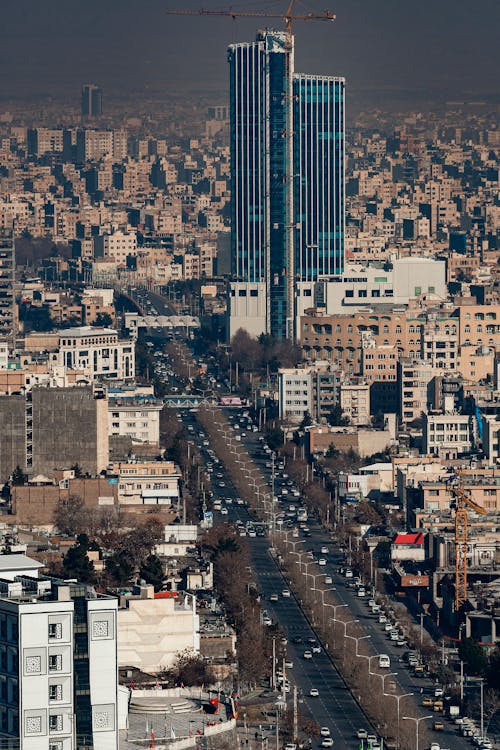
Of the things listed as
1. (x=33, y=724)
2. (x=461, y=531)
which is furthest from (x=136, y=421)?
(x=33, y=724)

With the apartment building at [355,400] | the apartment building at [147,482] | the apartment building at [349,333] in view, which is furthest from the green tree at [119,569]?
the apartment building at [349,333]

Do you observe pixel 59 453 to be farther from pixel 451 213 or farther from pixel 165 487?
pixel 451 213

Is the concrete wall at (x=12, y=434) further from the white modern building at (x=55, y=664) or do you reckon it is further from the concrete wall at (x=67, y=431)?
the white modern building at (x=55, y=664)

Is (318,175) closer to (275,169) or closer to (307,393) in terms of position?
(275,169)

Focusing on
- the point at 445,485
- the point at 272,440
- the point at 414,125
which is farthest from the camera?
the point at 414,125

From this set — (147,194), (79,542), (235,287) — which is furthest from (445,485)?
(147,194)

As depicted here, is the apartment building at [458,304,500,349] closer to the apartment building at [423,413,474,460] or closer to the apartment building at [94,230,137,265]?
the apartment building at [423,413,474,460]
